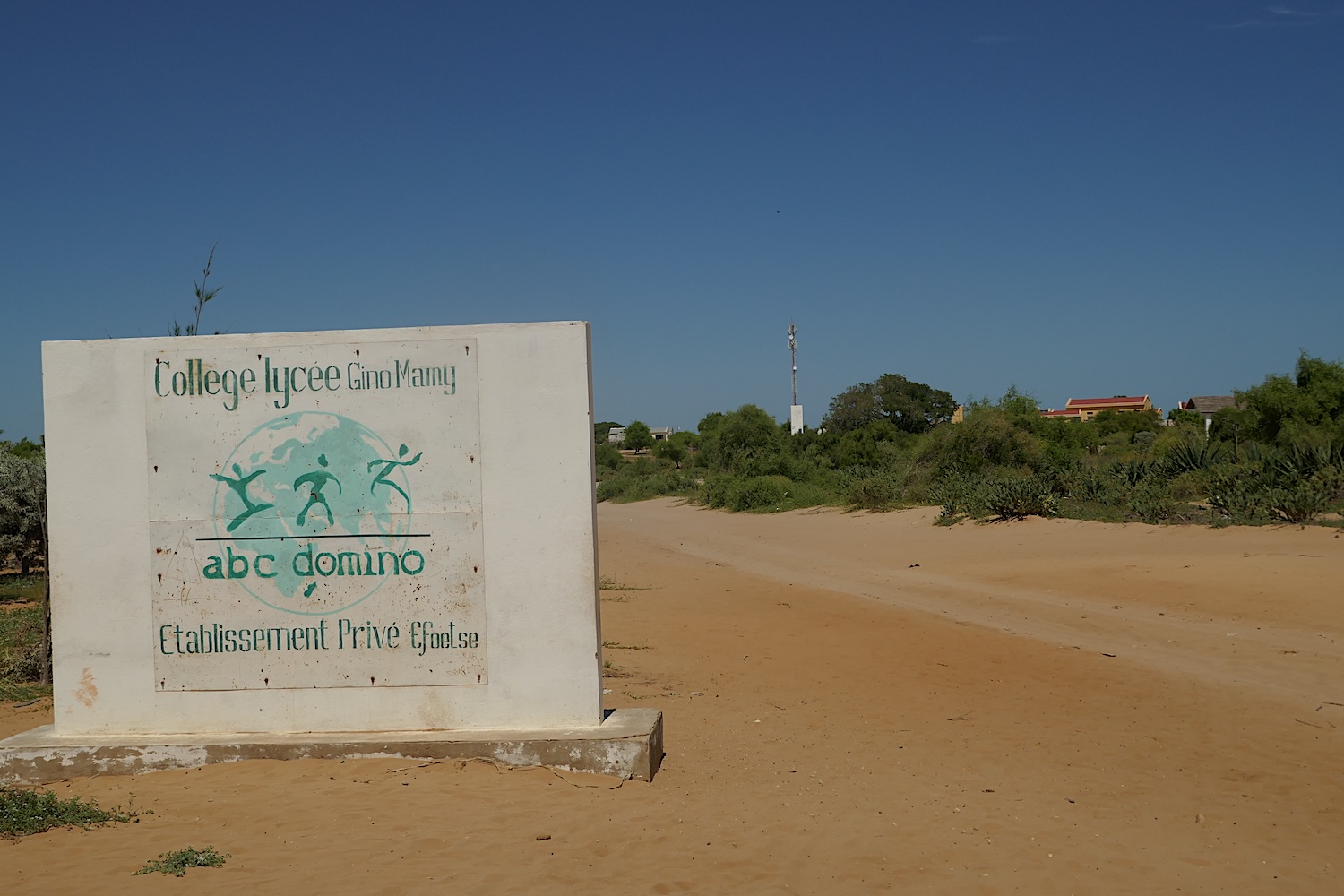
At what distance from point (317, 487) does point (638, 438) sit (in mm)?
95926

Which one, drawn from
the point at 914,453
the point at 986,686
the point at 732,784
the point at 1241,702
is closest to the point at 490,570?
the point at 732,784

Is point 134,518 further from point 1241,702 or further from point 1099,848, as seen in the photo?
point 1241,702

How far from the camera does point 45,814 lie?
5.69 meters

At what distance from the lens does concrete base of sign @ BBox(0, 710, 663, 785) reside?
21.4ft

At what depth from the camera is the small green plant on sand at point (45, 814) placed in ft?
18.2

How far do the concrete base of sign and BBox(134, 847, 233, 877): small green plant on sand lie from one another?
134 centimetres

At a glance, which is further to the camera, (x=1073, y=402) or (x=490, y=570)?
(x=1073, y=402)

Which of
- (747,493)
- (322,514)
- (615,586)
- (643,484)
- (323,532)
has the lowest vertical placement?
(615,586)

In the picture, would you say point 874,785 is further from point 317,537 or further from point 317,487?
point 317,487

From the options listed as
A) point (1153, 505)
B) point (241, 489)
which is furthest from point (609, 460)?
point (241, 489)

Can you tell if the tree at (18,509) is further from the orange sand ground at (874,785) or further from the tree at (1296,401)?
the tree at (1296,401)

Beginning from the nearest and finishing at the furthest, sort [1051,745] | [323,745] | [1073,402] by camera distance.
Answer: [323,745] → [1051,745] → [1073,402]

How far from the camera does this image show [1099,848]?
5691 mm

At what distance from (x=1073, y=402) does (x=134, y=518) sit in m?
131
